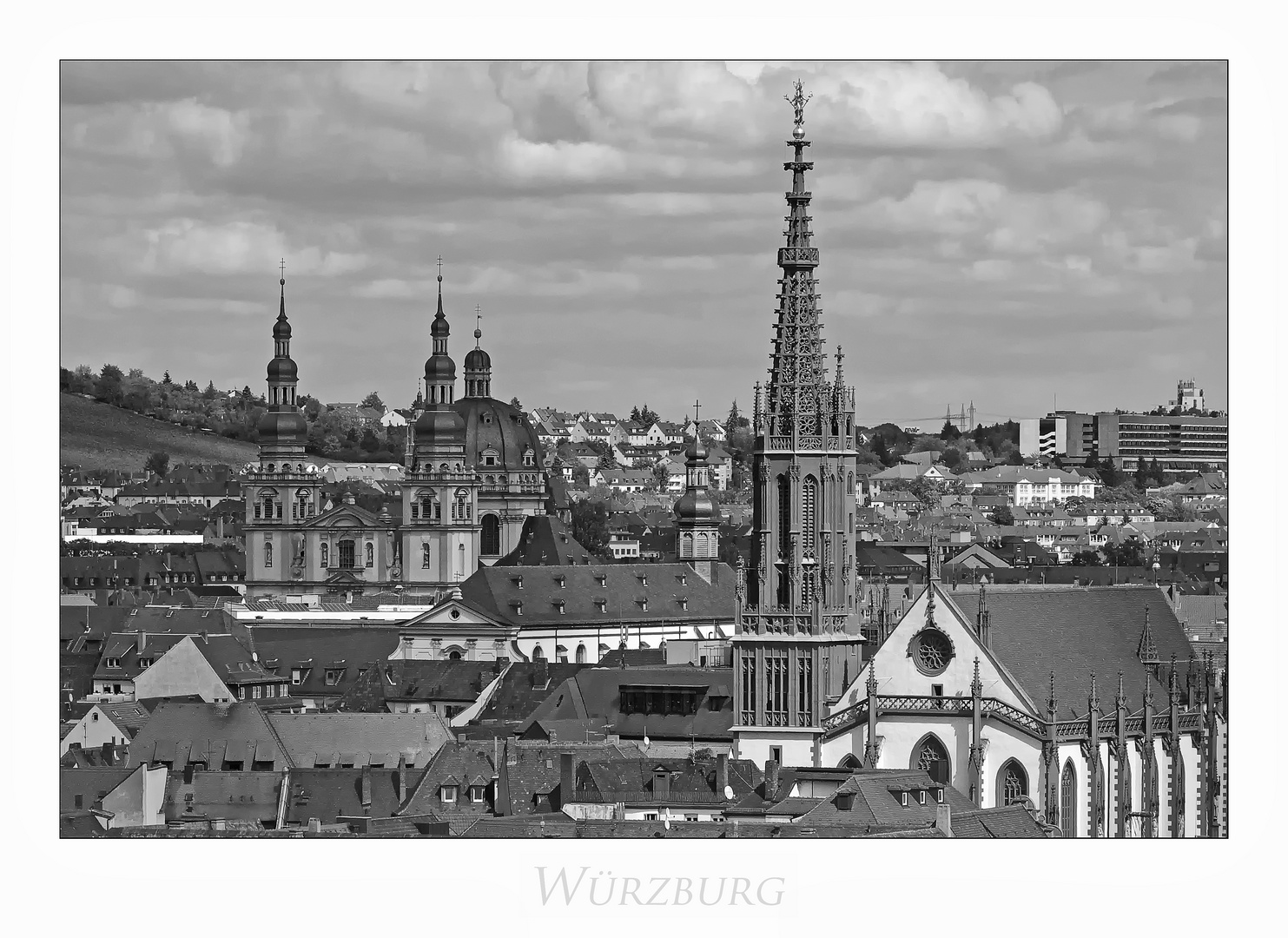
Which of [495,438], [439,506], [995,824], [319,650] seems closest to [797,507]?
[995,824]

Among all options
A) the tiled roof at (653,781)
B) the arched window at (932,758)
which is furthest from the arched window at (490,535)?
the arched window at (932,758)

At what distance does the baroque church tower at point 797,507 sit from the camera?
87.9 m

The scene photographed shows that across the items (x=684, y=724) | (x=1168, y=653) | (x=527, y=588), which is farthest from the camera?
(x=527, y=588)

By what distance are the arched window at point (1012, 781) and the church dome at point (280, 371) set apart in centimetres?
12259

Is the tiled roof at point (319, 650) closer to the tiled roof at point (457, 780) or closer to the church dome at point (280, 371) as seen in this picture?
the church dome at point (280, 371)

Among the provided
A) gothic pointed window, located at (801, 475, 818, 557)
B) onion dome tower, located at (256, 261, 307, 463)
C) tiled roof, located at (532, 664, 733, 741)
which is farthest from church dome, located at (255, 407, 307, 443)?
gothic pointed window, located at (801, 475, 818, 557)

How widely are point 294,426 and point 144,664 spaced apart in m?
61.0

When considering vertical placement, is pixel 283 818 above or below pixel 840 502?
below

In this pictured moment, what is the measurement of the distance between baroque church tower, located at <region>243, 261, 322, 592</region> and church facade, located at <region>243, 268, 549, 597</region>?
0.07 m

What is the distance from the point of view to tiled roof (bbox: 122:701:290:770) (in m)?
94.3

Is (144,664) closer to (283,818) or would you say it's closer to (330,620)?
(330,620)
